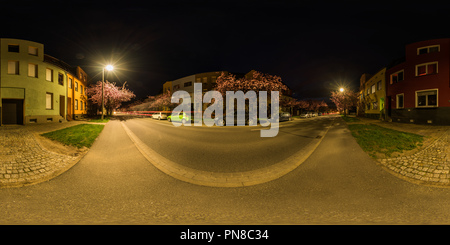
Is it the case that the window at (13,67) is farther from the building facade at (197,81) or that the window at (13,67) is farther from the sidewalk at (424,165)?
the building facade at (197,81)

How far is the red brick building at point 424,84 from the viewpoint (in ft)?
49.0

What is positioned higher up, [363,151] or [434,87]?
[434,87]

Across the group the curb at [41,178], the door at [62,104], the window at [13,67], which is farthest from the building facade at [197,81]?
the curb at [41,178]

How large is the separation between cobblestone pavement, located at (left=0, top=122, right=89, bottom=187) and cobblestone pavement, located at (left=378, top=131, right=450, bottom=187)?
9.63 meters

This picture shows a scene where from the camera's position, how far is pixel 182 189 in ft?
14.1

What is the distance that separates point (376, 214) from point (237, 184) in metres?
2.72

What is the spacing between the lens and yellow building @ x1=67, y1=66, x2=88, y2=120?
24172mm

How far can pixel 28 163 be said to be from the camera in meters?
5.92

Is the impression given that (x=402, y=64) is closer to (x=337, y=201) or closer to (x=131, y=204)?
(x=337, y=201)

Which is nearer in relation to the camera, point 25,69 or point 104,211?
point 104,211

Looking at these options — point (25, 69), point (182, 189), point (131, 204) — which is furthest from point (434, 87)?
point (25, 69)

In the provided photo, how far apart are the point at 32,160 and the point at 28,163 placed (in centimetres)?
34

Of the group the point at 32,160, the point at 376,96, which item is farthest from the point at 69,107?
the point at 376,96

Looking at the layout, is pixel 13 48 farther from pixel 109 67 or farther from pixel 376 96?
pixel 376 96
